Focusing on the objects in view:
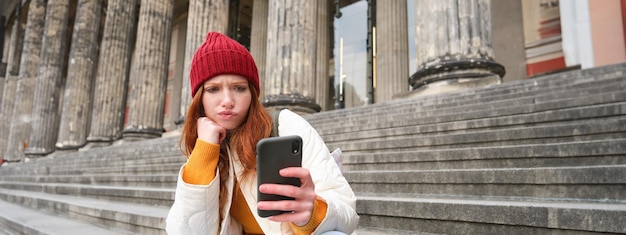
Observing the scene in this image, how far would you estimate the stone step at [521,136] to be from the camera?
2.53m

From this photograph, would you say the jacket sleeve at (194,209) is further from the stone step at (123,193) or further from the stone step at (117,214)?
the stone step at (123,193)

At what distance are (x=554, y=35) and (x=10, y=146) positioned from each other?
2178cm

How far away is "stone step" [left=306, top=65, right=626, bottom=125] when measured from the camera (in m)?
3.44

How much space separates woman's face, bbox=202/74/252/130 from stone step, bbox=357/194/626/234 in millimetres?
1257

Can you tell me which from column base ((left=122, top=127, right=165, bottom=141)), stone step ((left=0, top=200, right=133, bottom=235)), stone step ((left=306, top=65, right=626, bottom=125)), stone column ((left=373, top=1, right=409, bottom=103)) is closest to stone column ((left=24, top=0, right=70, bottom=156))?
column base ((left=122, top=127, right=165, bottom=141))

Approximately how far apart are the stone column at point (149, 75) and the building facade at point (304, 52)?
0.10 ft

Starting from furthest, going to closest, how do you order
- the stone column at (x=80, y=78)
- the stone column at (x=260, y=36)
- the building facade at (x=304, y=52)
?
the stone column at (x=80, y=78)
the stone column at (x=260, y=36)
the building facade at (x=304, y=52)

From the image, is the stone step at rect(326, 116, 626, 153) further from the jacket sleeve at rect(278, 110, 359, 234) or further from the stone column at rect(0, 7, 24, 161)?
the stone column at rect(0, 7, 24, 161)

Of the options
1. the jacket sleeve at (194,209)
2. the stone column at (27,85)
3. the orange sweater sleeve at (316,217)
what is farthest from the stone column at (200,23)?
the stone column at (27,85)

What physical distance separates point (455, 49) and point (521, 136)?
112 inches

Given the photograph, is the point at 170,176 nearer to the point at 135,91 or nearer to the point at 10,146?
the point at 135,91

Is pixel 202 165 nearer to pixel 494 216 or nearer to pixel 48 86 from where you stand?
pixel 494 216

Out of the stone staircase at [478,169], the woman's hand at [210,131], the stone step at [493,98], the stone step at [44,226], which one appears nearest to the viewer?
the woman's hand at [210,131]

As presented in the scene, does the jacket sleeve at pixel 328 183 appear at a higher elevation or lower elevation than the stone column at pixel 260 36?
lower
